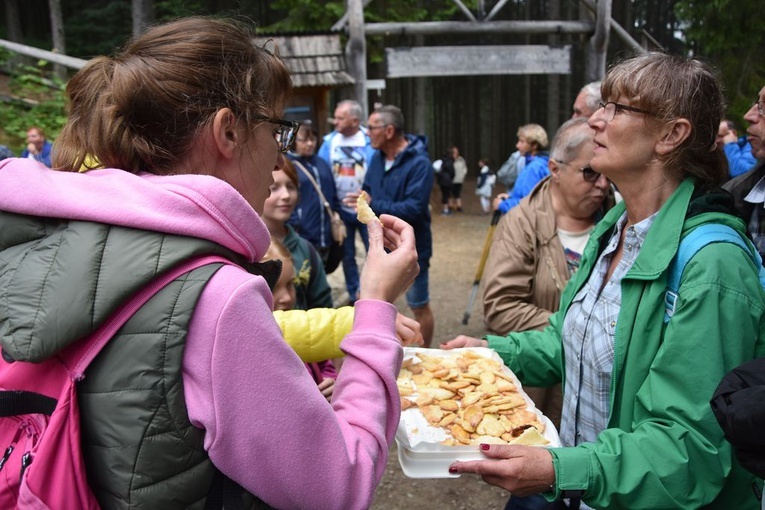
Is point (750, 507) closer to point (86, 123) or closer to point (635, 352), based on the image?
point (635, 352)

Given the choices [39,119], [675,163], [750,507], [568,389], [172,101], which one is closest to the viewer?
[172,101]

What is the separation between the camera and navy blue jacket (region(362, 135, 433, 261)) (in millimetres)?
6301

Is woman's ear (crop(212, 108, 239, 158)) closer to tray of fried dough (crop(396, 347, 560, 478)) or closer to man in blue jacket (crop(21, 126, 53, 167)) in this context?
tray of fried dough (crop(396, 347, 560, 478))

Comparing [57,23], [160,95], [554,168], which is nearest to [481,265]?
[554,168]

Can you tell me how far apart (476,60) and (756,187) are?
7814 mm

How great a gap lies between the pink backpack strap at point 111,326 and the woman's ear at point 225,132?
31 centimetres

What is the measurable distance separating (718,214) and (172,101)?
156 cm

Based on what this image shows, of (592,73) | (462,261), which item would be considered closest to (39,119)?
(462,261)

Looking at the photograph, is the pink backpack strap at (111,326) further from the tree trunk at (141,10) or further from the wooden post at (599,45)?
the tree trunk at (141,10)

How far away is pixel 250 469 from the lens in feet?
3.55

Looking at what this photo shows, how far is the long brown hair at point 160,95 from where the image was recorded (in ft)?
3.98

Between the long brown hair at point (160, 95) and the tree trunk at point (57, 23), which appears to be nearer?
the long brown hair at point (160, 95)

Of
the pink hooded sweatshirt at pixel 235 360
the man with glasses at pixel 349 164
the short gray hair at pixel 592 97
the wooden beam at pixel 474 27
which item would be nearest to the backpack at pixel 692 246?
the pink hooded sweatshirt at pixel 235 360

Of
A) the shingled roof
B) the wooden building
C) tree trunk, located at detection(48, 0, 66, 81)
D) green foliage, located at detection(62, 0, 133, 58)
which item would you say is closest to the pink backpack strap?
the wooden building
